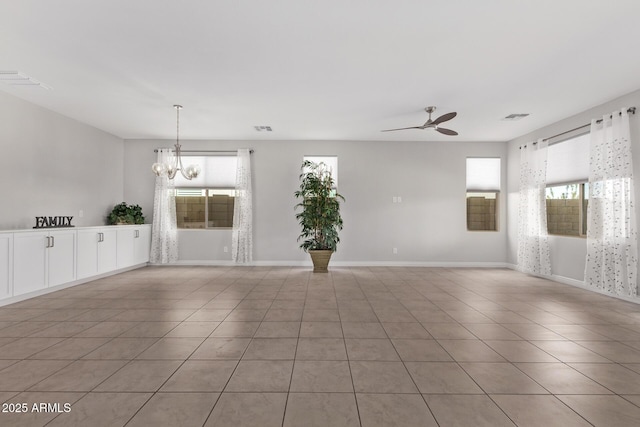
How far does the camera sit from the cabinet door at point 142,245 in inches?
268

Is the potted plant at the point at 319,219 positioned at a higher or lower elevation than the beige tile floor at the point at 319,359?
higher

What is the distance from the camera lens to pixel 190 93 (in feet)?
15.1

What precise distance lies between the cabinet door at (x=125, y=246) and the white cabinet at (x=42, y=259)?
3.78ft

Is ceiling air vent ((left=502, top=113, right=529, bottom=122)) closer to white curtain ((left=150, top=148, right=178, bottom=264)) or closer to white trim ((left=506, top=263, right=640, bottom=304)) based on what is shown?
white trim ((left=506, top=263, right=640, bottom=304))

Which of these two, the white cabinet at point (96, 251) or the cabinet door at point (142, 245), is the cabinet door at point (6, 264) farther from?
the cabinet door at point (142, 245)

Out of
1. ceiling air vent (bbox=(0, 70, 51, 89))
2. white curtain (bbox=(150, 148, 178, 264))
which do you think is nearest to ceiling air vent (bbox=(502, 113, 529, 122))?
white curtain (bbox=(150, 148, 178, 264))

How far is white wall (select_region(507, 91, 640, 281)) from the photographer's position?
4461 mm

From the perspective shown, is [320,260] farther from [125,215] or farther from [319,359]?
[125,215]

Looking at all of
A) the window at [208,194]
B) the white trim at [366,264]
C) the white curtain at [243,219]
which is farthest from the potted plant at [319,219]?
the window at [208,194]

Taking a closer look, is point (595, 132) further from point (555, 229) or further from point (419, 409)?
point (419, 409)

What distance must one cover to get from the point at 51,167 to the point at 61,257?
163 centimetres

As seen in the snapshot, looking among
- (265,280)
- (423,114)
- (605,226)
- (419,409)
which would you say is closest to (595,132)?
(605,226)

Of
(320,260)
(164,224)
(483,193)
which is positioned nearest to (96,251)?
(164,224)

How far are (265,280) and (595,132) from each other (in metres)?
5.84
